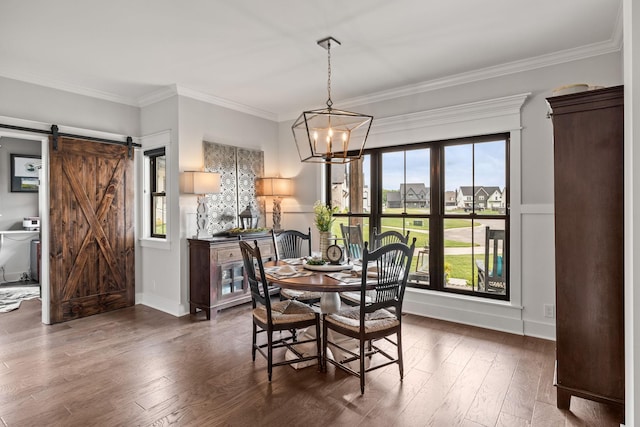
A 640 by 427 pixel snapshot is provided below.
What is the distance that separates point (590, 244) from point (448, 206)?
1.97 m

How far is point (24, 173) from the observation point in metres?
6.19

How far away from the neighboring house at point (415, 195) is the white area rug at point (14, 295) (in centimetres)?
518

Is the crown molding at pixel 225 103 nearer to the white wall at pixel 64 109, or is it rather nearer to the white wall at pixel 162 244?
the white wall at pixel 162 244

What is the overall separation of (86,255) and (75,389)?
87.1 inches

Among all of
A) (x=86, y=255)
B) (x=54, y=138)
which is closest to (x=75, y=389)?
(x=86, y=255)

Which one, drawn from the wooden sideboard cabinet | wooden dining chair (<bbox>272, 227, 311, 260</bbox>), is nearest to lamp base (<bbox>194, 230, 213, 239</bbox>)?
the wooden sideboard cabinet

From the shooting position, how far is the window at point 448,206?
3.90m

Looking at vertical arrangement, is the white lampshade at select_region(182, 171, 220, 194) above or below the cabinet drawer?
above

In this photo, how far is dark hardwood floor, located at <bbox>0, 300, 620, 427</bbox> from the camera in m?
2.24

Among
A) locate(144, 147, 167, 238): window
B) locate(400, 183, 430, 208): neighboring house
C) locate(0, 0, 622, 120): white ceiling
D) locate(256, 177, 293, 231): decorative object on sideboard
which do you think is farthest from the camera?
locate(256, 177, 293, 231): decorative object on sideboard

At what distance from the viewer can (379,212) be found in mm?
4699

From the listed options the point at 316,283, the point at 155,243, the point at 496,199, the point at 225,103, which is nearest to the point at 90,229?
the point at 155,243

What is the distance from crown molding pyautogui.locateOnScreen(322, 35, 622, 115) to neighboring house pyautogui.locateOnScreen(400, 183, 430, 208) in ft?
3.68

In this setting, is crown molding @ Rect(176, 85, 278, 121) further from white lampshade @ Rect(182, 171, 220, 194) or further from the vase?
the vase
